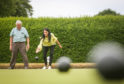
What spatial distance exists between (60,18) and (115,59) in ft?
32.3

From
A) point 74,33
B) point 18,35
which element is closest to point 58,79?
point 18,35

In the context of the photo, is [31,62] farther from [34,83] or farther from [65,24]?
[34,83]

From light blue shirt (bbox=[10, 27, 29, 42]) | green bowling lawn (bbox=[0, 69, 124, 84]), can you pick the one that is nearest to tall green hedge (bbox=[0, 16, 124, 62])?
light blue shirt (bbox=[10, 27, 29, 42])

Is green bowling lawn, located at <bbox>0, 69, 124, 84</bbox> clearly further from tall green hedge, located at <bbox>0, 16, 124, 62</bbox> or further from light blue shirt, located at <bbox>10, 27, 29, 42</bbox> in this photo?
tall green hedge, located at <bbox>0, 16, 124, 62</bbox>

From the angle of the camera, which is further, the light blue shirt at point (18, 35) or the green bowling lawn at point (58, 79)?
the light blue shirt at point (18, 35)

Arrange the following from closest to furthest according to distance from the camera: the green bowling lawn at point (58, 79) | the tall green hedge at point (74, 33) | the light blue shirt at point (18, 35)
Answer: the green bowling lawn at point (58, 79) < the light blue shirt at point (18, 35) < the tall green hedge at point (74, 33)

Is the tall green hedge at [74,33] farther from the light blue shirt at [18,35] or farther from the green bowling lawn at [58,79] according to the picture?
the green bowling lawn at [58,79]

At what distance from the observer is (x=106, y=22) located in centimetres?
1154

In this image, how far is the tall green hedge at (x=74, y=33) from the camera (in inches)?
433

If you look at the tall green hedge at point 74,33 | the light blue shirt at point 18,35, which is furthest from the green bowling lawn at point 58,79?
the tall green hedge at point 74,33

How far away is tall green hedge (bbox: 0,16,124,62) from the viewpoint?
11.0 metres

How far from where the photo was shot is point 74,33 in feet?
36.3

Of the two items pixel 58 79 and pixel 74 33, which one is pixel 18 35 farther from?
pixel 58 79

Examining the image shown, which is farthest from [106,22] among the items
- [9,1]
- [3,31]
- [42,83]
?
[9,1]
